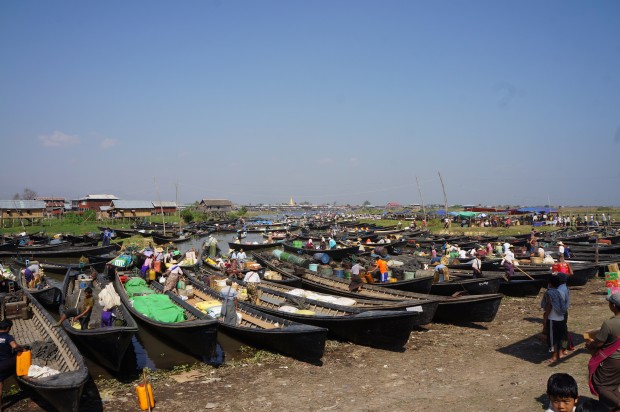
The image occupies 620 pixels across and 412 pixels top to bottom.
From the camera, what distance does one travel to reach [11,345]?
23.4ft

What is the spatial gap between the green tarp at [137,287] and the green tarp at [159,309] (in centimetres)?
249

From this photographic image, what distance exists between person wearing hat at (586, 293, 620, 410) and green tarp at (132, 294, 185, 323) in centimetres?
969

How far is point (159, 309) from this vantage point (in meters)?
12.2

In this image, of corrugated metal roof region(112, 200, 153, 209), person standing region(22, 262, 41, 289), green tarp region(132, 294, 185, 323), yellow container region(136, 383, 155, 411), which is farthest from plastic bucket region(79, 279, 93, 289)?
corrugated metal roof region(112, 200, 153, 209)

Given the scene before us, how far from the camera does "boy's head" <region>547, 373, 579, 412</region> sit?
351cm

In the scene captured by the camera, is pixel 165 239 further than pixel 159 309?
Yes

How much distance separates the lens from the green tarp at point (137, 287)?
51.4 feet

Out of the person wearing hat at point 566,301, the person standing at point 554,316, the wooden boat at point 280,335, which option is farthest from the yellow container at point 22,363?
the person wearing hat at point 566,301

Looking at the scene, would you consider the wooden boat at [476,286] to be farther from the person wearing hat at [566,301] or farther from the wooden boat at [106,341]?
the wooden boat at [106,341]

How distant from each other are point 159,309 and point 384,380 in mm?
6855

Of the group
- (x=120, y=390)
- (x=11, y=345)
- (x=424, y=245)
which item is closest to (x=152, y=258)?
(x=120, y=390)

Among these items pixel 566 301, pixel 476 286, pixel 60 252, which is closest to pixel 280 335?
pixel 566 301

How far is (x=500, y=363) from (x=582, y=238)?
29.7 m

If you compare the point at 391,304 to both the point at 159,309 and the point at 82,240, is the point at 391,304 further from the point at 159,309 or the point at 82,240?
the point at 82,240
